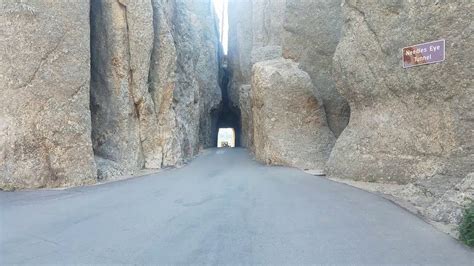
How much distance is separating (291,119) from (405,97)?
5757 millimetres

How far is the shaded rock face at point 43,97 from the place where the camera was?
8.01 meters

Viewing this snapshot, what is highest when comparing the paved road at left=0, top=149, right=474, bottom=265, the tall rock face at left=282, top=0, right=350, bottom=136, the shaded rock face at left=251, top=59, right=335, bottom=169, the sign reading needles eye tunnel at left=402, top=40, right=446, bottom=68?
the tall rock face at left=282, top=0, right=350, bottom=136

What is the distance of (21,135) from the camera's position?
8.08 m

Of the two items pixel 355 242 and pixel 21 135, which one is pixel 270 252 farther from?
pixel 21 135

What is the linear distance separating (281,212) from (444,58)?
4.18 metres

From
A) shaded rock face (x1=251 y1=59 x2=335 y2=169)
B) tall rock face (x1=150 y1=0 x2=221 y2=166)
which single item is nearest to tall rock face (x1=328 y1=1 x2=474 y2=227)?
shaded rock face (x1=251 y1=59 x2=335 y2=169)

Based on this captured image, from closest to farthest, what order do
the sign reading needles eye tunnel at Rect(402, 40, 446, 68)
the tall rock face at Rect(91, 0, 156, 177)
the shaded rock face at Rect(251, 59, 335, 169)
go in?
the sign reading needles eye tunnel at Rect(402, 40, 446, 68) < the tall rock face at Rect(91, 0, 156, 177) < the shaded rock face at Rect(251, 59, 335, 169)

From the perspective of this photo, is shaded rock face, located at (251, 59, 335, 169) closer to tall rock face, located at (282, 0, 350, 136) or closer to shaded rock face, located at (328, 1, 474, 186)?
tall rock face, located at (282, 0, 350, 136)

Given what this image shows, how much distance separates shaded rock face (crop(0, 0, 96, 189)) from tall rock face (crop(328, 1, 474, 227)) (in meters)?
6.41

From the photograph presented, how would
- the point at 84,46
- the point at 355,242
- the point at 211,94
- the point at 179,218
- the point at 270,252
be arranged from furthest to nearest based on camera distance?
the point at 211,94, the point at 84,46, the point at 179,218, the point at 355,242, the point at 270,252

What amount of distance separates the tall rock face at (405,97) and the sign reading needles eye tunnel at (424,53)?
0.34ft

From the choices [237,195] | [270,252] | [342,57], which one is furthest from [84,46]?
[270,252]

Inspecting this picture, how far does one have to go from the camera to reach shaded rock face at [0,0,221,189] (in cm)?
810

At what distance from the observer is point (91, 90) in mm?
11789
